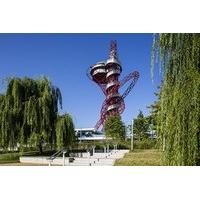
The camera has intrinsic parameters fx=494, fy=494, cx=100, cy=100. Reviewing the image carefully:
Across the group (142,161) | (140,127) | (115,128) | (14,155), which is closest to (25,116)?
(14,155)

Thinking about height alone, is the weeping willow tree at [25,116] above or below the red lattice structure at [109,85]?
below

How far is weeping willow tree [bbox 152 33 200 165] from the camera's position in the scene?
561 cm

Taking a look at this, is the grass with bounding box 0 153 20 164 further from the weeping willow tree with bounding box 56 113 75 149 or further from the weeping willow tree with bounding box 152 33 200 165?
the weeping willow tree with bounding box 152 33 200 165

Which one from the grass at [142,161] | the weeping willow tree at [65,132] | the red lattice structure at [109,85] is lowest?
the grass at [142,161]

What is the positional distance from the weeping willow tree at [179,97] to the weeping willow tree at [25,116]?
8068 millimetres

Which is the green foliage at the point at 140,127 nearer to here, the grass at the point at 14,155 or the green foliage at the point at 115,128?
the green foliage at the point at 115,128

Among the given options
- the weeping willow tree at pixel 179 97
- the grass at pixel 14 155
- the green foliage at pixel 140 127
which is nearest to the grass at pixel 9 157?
the grass at pixel 14 155

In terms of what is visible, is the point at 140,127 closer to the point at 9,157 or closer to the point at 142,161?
the point at 9,157

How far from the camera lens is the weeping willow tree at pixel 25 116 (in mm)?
13664

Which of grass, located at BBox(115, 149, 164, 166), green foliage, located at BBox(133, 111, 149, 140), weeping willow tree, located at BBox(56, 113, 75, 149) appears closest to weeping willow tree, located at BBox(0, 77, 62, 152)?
weeping willow tree, located at BBox(56, 113, 75, 149)

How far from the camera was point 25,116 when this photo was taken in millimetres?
13719

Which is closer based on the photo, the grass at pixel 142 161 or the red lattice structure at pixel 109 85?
the grass at pixel 142 161

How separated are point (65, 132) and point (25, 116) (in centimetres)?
126
